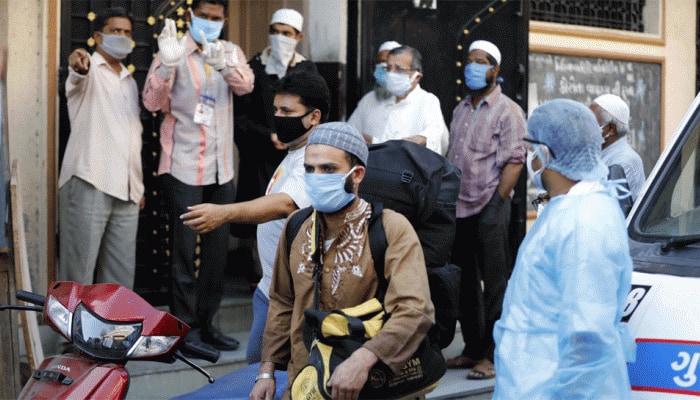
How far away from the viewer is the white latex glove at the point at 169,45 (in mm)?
6348

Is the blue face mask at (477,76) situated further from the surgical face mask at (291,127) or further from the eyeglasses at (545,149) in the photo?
the eyeglasses at (545,149)

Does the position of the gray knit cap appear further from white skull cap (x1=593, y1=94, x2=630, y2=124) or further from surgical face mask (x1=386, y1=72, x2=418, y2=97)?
surgical face mask (x1=386, y1=72, x2=418, y2=97)

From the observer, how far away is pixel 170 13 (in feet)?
25.3

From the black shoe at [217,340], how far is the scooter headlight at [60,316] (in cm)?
322

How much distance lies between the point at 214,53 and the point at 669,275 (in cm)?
366

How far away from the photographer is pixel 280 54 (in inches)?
288

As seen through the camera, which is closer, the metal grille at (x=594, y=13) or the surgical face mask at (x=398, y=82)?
the surgical face mask at (x=398, y=82)

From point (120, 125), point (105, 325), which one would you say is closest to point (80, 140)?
point (120, 125)

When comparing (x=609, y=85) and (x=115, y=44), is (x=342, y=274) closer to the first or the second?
(x=115, y=44)

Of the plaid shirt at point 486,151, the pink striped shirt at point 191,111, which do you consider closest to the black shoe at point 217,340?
the pink striped shirt at point 191,111

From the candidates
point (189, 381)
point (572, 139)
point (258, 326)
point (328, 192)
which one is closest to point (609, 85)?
point (189, 381)

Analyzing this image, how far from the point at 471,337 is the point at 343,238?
3587mm

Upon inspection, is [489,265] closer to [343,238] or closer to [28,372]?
[28,372]

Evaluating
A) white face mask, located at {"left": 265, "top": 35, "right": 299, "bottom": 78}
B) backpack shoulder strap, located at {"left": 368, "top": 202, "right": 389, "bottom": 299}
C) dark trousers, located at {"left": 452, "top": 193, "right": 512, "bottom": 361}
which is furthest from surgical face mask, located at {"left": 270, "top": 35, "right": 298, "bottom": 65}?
backpack shoulder strap, located at {"left": 368, "top": 202, "right": 389, "bottom": 299}
